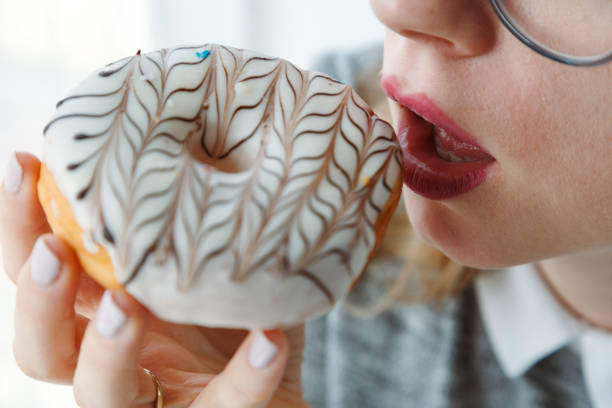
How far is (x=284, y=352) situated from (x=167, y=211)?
160mm

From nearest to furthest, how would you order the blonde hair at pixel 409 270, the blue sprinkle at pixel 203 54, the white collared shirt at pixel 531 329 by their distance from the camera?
1. the blue sprinkle at pixel 203 54
2. the white collared shirt at pixel 531 329
3. the blonde hair at pixel 409 270

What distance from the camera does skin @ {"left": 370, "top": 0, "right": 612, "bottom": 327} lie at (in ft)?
1.89

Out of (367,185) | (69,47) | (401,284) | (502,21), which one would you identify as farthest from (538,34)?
(69,47)

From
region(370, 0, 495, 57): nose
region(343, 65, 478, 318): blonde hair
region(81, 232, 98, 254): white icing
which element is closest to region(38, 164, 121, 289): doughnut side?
region(81, 232, 98, 254): white icing

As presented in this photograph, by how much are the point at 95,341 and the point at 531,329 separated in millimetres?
803

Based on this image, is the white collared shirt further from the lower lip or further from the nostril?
the nostril

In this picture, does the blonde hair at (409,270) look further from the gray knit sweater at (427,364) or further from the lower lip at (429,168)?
the lower lip at (429,168)

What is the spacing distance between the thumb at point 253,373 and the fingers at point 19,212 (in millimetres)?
230

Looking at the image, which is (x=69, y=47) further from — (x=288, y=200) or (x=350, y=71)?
(x=288, y=200)

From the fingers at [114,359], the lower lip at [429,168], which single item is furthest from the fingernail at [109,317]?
the lower lip at [429,168]

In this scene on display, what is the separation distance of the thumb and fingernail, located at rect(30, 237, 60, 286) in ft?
0.54

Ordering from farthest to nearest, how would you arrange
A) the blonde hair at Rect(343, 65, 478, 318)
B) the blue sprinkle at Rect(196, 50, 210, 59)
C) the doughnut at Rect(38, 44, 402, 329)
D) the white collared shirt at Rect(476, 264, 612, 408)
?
the blonde hair at Rect(343, 65, 478, 318) < the white collared shirt at Rect(476, 264, 612, 408) < the blue sprinkle at Rect(196, 50, 210, 59) < the doughnut at Rect(38, 44, 402, 329)

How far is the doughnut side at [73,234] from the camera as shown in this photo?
496 mm

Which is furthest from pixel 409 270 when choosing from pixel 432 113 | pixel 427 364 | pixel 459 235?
pixel 432 113
